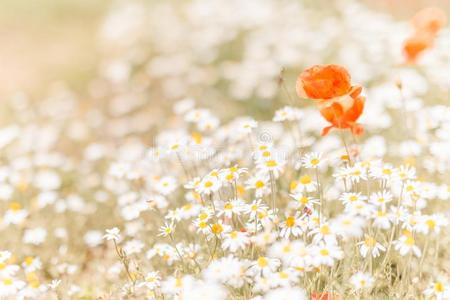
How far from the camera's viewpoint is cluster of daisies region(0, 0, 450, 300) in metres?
2.35

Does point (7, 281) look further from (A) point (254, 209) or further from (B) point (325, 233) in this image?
(B) point (325, 233)

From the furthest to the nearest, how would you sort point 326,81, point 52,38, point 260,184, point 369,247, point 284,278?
point 52,38 < point 260,184 < point 326,81 < point 369,247 < point 284,278

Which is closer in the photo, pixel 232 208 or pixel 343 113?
pixel 232 208

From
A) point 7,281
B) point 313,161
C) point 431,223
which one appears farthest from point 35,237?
point 431,223

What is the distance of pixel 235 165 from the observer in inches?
98.3

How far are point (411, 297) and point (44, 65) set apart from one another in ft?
18.9

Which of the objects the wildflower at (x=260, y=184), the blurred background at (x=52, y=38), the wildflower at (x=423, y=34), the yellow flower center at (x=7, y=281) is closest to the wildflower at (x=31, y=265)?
the yellow flower center at (x=7, y=281)

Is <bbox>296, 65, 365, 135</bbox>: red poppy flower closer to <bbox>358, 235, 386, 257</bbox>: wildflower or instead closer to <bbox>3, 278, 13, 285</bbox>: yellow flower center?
<bbox>358, 235, 386, 257</bbox>: wildflower

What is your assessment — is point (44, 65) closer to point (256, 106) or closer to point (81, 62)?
point (81, 62)

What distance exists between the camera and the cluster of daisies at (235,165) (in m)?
2.35

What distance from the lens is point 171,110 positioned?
5.54 meters

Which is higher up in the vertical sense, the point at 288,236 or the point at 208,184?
the point at 208,184

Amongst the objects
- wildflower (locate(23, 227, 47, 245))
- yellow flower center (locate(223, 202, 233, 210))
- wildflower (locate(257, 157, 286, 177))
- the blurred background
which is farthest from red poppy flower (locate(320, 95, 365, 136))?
the blurred background

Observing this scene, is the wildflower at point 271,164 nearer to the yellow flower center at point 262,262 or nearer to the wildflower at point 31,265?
the yellow flower center at point 262,262
